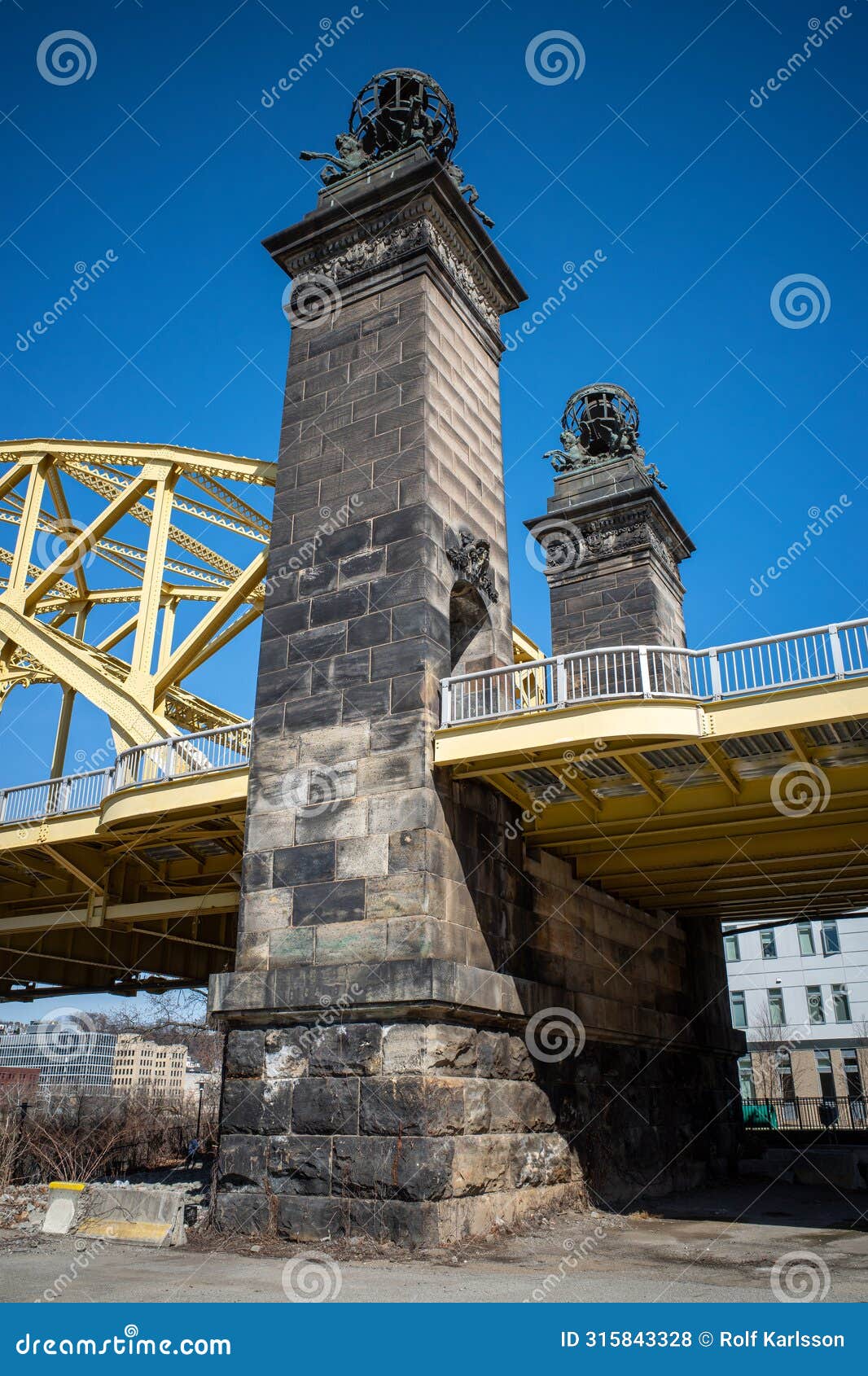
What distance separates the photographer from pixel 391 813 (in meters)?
13.3

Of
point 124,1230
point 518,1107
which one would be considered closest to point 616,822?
point 518,1107

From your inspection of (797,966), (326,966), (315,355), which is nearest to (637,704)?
(326,966)

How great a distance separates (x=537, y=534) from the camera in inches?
1044

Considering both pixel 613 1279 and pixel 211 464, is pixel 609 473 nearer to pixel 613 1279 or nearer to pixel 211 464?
pixel 211 464

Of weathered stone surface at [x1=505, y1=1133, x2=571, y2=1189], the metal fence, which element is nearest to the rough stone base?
weathered stone surface at [x1=505, y1=1133, x2=571, y2=1189]

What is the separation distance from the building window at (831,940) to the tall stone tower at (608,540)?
1364 inches

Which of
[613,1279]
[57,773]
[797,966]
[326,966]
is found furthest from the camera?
[797,966]

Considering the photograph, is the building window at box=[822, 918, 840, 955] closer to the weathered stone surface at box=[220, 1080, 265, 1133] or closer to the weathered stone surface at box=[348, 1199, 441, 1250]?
the weathered stone surface at box=[220, 1080, 265, 1133]

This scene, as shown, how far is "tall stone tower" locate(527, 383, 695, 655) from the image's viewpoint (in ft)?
81.5

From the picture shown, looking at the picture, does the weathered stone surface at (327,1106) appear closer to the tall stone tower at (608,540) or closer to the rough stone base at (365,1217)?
the rough stone base at (365,1217)

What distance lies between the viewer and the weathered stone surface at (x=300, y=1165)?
11930 millimetres

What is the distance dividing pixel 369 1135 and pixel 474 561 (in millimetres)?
8440

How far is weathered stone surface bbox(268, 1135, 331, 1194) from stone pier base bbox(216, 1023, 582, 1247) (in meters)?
0.01

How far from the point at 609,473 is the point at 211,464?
10.2 m
